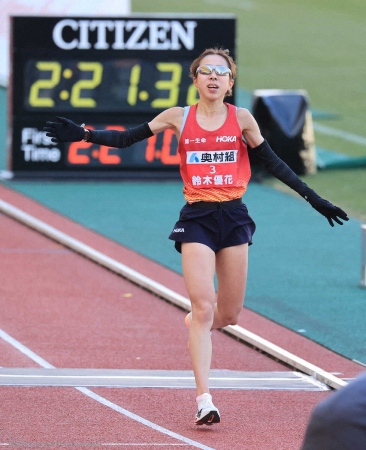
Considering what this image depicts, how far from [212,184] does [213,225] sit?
24 centimetres

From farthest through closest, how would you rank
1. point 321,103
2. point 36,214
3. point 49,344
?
point 321,103 → point 36,214 → point 49,344

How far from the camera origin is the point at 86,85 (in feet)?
52.8

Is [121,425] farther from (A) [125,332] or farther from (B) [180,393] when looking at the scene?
(A) [125,332]

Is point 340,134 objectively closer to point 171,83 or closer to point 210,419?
point 171,83

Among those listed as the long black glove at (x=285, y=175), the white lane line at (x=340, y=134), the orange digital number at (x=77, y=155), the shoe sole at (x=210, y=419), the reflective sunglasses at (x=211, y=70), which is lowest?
the shoe sole at (x=210, y=419)

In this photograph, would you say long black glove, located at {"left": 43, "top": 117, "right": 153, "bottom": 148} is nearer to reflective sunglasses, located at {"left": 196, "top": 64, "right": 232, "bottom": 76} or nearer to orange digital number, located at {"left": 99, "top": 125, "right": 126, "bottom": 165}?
reflective sunglasses, located at {"left": 196, "top": 64, "right": 232, "bottom": 76}

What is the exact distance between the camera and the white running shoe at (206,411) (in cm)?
666

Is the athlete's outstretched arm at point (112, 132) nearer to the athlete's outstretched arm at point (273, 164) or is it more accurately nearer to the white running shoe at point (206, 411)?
the athlete's outstretched arm at point (273, 164)

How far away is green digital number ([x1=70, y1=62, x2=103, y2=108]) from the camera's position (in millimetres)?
16031

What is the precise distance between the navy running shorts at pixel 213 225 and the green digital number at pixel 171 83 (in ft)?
30.3

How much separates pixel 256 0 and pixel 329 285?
2802 centimetres

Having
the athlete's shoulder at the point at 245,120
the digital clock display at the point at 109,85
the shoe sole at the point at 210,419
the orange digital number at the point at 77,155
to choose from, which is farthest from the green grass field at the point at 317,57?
the shoe sole at the point at 210,419

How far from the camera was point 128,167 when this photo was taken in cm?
1636

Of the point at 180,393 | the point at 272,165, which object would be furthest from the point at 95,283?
the point at 272,165
